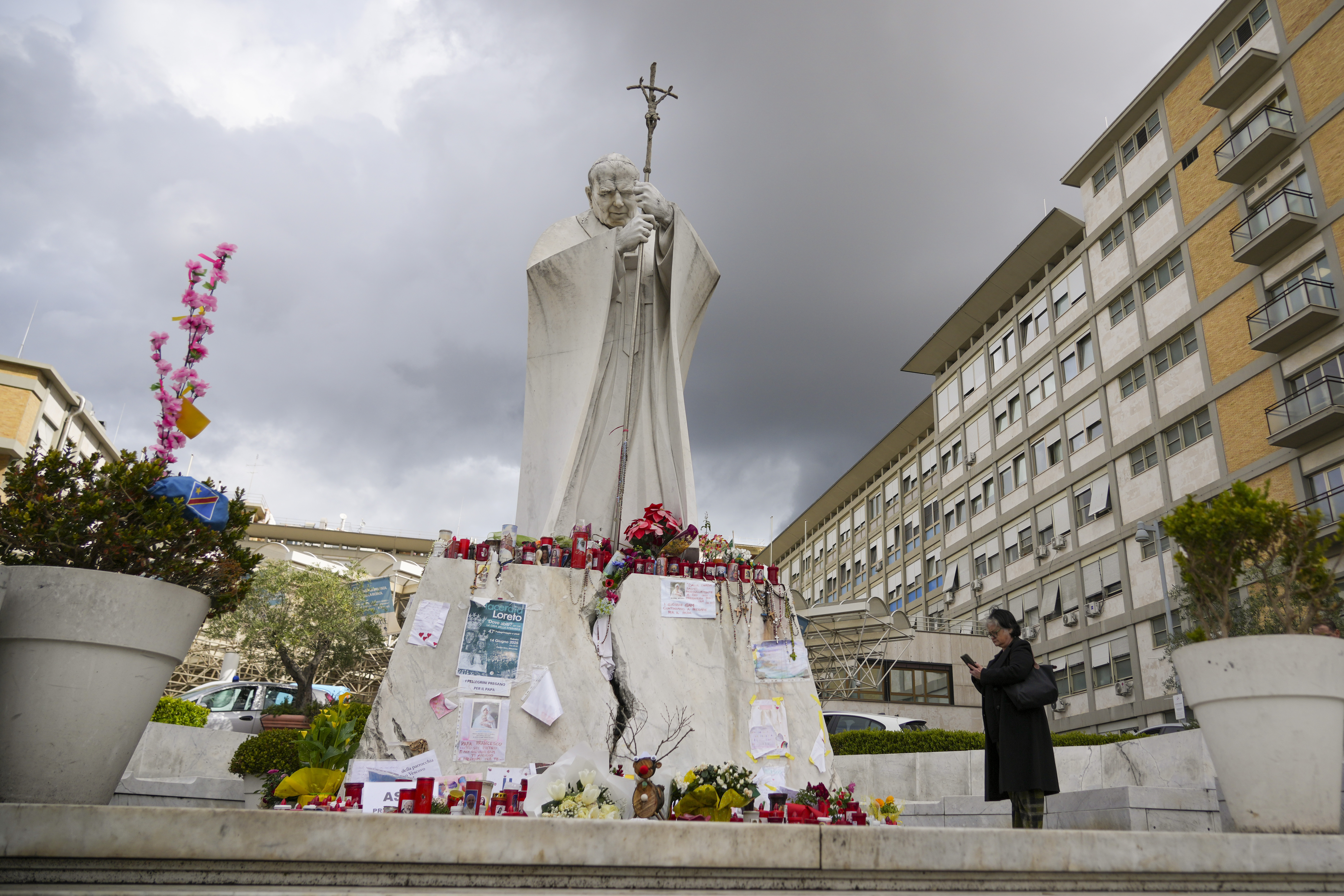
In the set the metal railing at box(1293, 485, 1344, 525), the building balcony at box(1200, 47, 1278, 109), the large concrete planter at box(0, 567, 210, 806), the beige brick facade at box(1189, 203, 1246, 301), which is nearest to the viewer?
the large concrete planter at box(0, 567, 210, 806)

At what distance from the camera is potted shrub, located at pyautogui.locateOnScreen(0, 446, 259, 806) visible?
328 cm

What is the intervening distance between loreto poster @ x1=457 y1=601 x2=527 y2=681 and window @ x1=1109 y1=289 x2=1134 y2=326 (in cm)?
3104

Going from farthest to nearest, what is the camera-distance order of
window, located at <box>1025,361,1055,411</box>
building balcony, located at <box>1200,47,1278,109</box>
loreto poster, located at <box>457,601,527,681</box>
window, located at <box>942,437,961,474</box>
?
window, located at <box>942,437,961,474</box> → window, located at <box>1025,361,1055,411</box> → building balcony, located at <box>1200,47,1278,109</box> → loreto poster, located at <box>457,601,527,681</box>

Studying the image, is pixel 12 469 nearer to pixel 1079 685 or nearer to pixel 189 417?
pixel 189 417

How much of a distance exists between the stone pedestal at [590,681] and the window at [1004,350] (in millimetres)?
35356

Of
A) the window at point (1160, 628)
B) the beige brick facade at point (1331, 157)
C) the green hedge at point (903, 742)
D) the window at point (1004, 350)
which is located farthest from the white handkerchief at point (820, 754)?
the window at point (1004, 350)

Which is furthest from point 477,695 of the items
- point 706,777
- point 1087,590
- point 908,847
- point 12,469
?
point 1087,590

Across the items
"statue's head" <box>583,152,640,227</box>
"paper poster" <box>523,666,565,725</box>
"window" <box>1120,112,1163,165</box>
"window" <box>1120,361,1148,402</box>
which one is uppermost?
"window" <box>1120,112,1163,165</box>

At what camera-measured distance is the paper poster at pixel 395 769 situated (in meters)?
5.73

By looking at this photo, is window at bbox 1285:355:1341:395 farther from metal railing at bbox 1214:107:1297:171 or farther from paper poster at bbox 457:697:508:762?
paper poster at bbox 457:697:508:762

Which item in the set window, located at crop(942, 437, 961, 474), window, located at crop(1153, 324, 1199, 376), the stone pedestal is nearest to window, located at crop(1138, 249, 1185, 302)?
window, located at crop(1153, 324, 1199, 376)

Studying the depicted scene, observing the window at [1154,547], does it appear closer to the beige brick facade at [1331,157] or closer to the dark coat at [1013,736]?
the beige brick facade at [1331,157]

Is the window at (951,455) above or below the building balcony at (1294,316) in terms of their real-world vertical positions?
above

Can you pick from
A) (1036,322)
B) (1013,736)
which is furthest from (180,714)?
(1036,322)
